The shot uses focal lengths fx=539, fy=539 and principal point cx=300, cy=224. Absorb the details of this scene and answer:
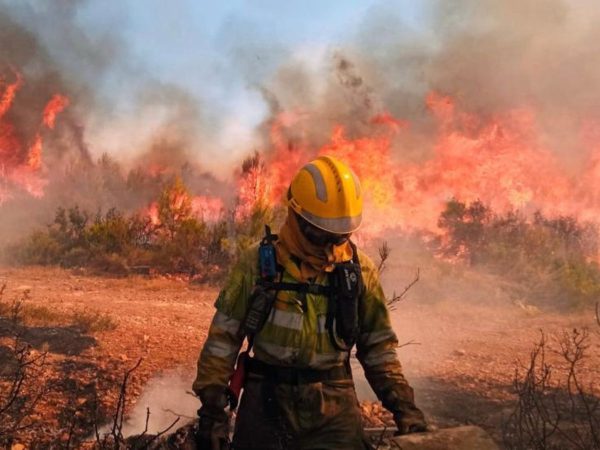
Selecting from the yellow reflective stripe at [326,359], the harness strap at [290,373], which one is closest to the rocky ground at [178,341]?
the harness strap at [290,373]

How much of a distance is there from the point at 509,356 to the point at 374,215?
884 centimetres

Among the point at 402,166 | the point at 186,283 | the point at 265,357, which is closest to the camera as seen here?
the point at 265,357

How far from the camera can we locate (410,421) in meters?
2.47

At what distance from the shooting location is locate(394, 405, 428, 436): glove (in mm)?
2443

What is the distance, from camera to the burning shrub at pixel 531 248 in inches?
463

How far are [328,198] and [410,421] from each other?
1.09 meters

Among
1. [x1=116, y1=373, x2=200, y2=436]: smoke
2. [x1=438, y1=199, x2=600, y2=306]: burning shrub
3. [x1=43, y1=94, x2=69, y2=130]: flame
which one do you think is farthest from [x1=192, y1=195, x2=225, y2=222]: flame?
[x1=116, y1=373, x2=200, y2=436]: smoke

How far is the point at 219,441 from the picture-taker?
7.35 feet

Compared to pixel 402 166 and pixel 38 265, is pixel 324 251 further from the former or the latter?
pixel 402 166

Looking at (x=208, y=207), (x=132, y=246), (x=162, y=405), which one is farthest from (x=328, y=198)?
(x=208, y=207)

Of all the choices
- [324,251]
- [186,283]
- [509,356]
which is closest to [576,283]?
[509,356]

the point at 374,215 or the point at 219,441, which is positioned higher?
the point at 374,215

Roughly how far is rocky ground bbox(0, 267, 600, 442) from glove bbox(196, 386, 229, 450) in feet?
2.59

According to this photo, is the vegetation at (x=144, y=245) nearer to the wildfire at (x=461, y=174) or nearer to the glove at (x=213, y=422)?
the wildfire at (x=461, y=174)
